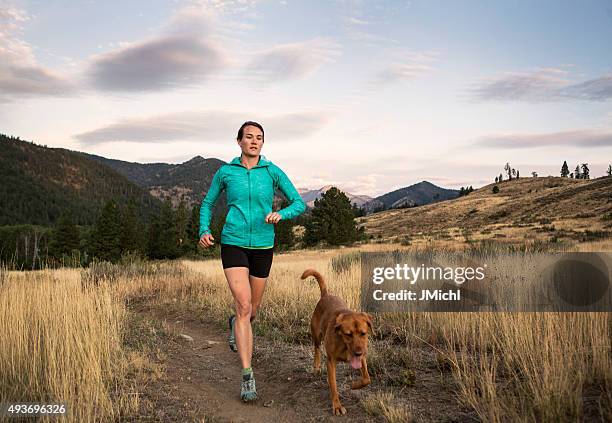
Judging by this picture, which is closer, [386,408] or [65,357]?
[386,408]

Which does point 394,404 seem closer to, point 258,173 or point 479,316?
point 479,316

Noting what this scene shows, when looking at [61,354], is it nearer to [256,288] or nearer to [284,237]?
[256,288]

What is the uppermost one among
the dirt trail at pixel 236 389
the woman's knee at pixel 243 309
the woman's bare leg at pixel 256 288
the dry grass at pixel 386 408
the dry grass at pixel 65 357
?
the woman's bare leg at pixel 256 288

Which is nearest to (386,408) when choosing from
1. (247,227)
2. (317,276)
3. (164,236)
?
(317,276)

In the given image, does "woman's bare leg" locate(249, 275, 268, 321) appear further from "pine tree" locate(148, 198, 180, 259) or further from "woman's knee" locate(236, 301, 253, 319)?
"pine tree" locate(148, 198, 180, 259)

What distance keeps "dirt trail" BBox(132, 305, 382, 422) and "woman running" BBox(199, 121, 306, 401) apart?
1.06 feet

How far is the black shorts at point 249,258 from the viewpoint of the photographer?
4.38 m

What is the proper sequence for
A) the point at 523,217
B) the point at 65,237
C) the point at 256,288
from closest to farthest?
the point at 256,288 → the point at 65,237 → the point at 523,217

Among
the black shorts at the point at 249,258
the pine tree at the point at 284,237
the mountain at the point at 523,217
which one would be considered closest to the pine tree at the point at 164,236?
the pine tree at the point at 284,237

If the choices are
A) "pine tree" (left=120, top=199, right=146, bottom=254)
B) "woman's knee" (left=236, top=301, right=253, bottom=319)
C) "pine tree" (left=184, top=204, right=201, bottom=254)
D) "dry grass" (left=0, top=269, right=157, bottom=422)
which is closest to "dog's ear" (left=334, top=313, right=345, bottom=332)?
"woman's knee" (left=236, top=301, right=253, bottom=319)

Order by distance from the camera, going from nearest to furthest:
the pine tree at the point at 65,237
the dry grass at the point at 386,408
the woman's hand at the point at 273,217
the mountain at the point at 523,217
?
the dry grass at the point at 386,408 < the woman's hand at the point at 273,217 < the mountain at the point at 523,217 < the pine tree at the point at 65,237

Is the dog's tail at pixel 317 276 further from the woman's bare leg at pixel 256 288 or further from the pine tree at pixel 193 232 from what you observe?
the pine tree at pixel 193 232

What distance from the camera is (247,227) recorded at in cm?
443

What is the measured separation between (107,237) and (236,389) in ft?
170
